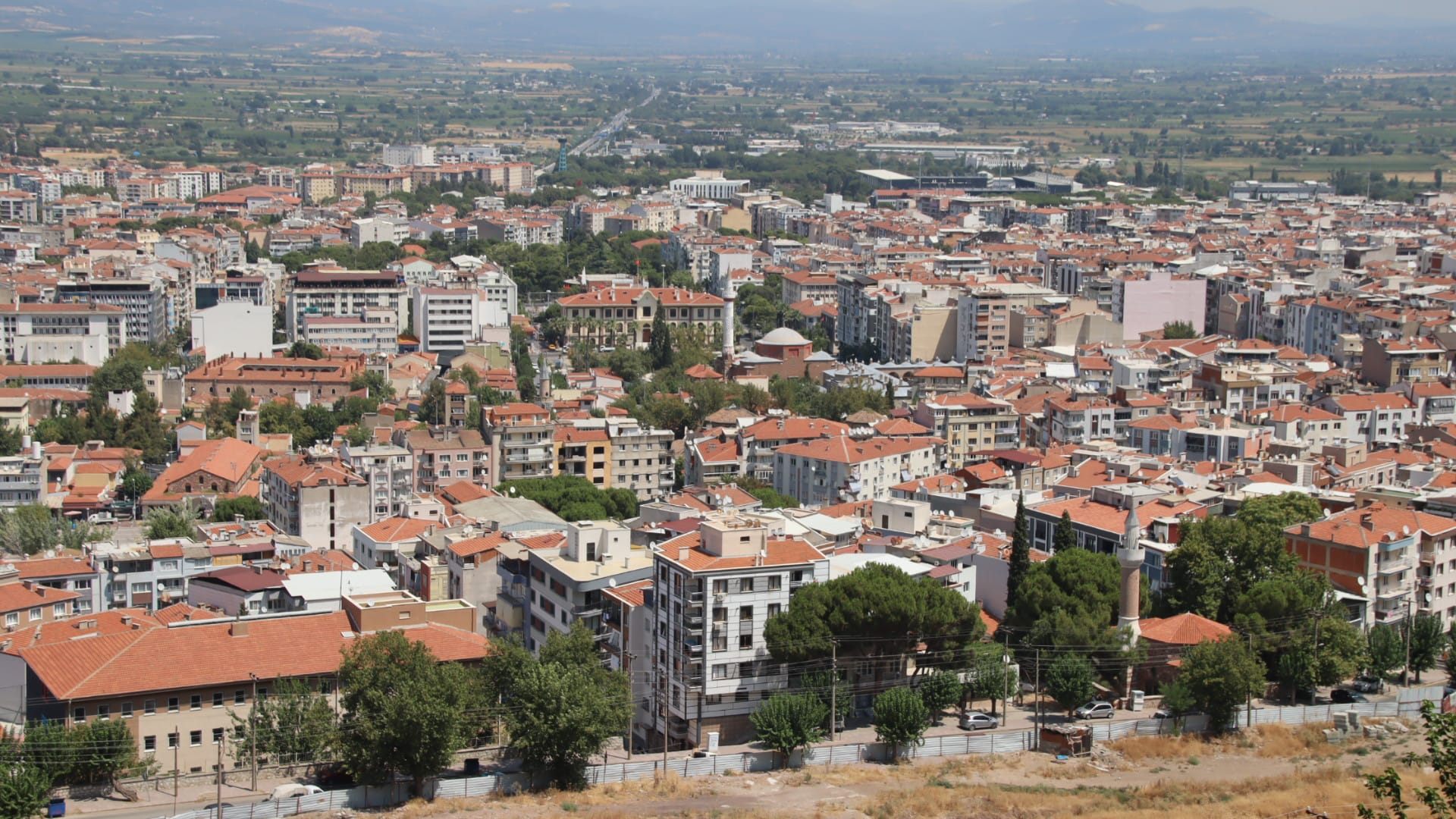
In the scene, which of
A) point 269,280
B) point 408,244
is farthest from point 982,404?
point 408,244

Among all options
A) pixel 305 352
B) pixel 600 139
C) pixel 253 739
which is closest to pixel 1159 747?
pixel 253 739

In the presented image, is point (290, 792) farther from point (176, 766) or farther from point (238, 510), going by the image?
point (238, 510)

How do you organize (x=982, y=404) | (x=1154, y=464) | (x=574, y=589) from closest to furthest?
(x=574, y=589) → (x=1154, y=464) → (x=982, y=404)

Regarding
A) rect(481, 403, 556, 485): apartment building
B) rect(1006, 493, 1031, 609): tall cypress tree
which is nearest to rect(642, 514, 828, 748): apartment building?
rect(1006, 493, 1031, 609): tall cypress tree

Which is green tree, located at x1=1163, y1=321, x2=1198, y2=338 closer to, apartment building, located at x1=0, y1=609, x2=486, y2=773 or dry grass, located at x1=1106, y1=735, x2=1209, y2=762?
dry grass, located at x1=1106, y1=735, x2=1209, y2=762

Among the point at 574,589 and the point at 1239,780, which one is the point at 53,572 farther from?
the point at 1239,780
